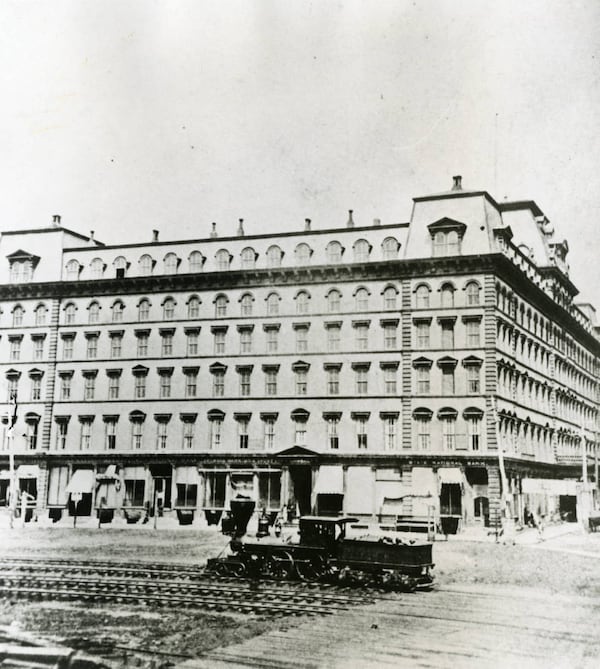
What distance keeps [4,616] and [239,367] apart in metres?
8.40

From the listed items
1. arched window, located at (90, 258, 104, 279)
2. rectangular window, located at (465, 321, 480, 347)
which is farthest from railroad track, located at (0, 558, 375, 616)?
rectangular window, located at (465, 321, 480, 347)

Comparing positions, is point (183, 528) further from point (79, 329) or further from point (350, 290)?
point (350, 290)

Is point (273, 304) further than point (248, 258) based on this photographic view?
No

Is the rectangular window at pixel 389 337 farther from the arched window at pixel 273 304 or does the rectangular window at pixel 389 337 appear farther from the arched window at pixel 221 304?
the arched window at pixel 221 304

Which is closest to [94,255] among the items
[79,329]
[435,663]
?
[79,329]

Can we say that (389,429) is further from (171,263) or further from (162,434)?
(171,263)

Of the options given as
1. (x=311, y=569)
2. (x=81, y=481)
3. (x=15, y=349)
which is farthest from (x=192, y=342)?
(x=311, y=569)

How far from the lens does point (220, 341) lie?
18.5 meters

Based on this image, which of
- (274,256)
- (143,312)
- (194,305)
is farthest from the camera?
(194,305)

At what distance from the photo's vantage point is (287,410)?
732 inches

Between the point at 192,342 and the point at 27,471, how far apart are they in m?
5.12

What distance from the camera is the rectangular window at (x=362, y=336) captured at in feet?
56.2

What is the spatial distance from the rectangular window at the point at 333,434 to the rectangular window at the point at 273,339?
2.63m

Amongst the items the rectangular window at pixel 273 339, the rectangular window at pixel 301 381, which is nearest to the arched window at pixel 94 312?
the rectangular window at pixel 273 339
